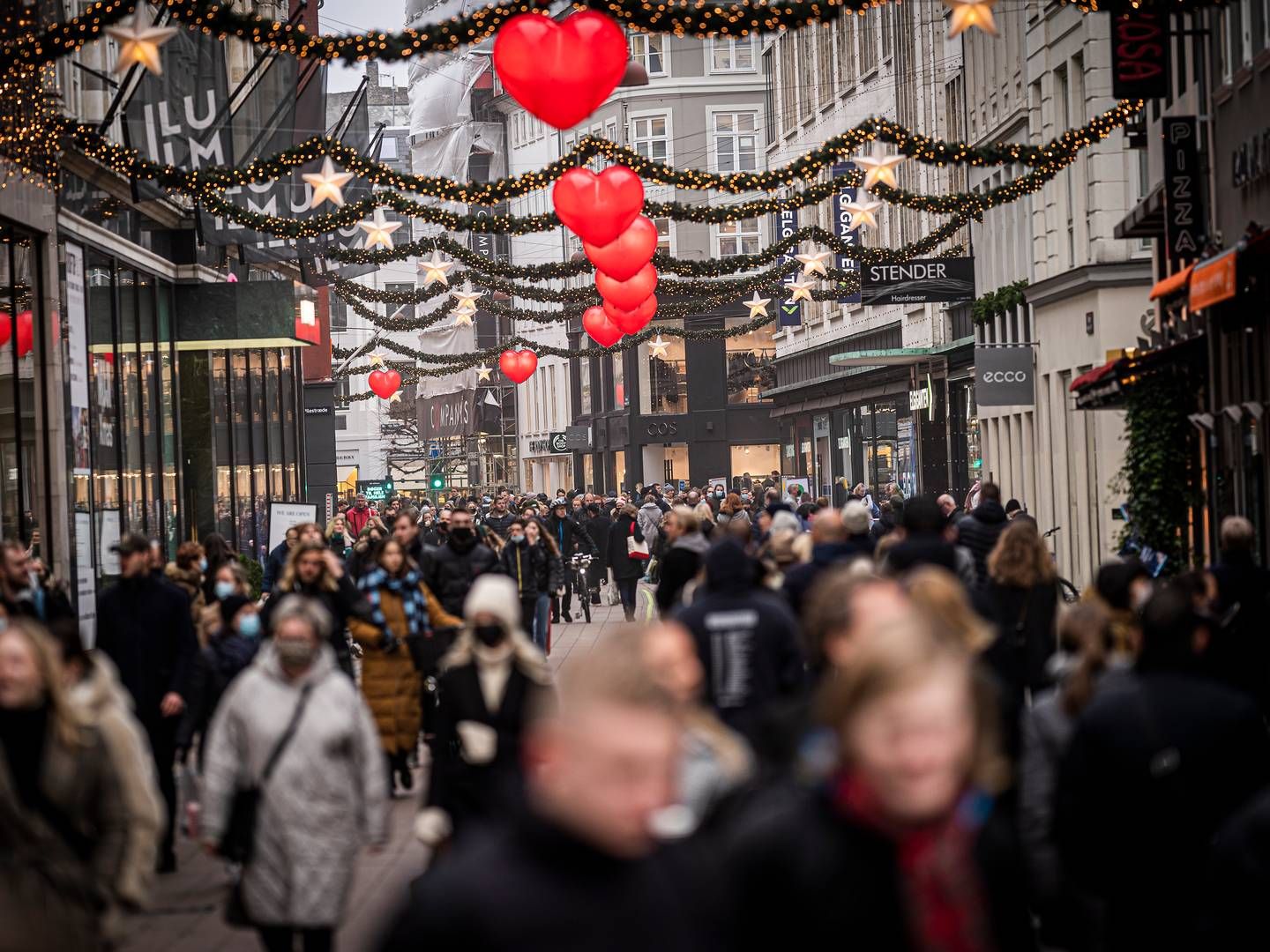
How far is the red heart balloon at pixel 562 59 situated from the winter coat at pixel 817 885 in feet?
38.2

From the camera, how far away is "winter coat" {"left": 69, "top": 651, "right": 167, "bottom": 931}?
7078mm

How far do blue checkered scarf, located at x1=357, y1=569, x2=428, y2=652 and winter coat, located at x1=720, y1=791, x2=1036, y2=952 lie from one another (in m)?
10.2

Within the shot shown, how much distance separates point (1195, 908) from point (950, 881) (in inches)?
110

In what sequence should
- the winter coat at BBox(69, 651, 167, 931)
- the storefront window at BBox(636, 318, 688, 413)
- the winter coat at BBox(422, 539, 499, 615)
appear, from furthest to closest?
the storefront window at BBox(636, 318, 688, 413) → the winter coat at BBox(422, 539, 499, 615) → the winter coat at BBox(69, 651, 167, 931)

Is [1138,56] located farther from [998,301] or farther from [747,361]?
[747,361]

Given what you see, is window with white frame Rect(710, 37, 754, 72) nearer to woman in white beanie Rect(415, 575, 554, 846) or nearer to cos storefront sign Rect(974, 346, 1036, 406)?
cos storefront sign Rect(974, 346, 1036, 406)

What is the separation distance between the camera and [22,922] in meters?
5.16

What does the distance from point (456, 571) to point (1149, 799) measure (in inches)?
457

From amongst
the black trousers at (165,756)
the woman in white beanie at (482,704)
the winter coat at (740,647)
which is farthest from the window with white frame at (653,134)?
the woman in white beanie at (482,704)

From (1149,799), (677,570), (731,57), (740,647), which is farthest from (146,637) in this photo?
(731,57)

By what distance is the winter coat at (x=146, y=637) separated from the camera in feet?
40.7

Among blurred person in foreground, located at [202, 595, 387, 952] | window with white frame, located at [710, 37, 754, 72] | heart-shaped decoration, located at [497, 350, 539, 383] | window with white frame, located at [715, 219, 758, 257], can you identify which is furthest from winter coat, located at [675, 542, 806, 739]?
window with white frame, located at [710, 37, 754, 72]

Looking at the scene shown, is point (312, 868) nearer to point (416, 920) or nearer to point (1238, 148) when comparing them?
point (416, 920)

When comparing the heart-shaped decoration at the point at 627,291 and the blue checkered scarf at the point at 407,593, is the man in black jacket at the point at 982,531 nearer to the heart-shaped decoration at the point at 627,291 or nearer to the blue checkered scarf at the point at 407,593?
the blue checkered scarf at the point at 407,593
